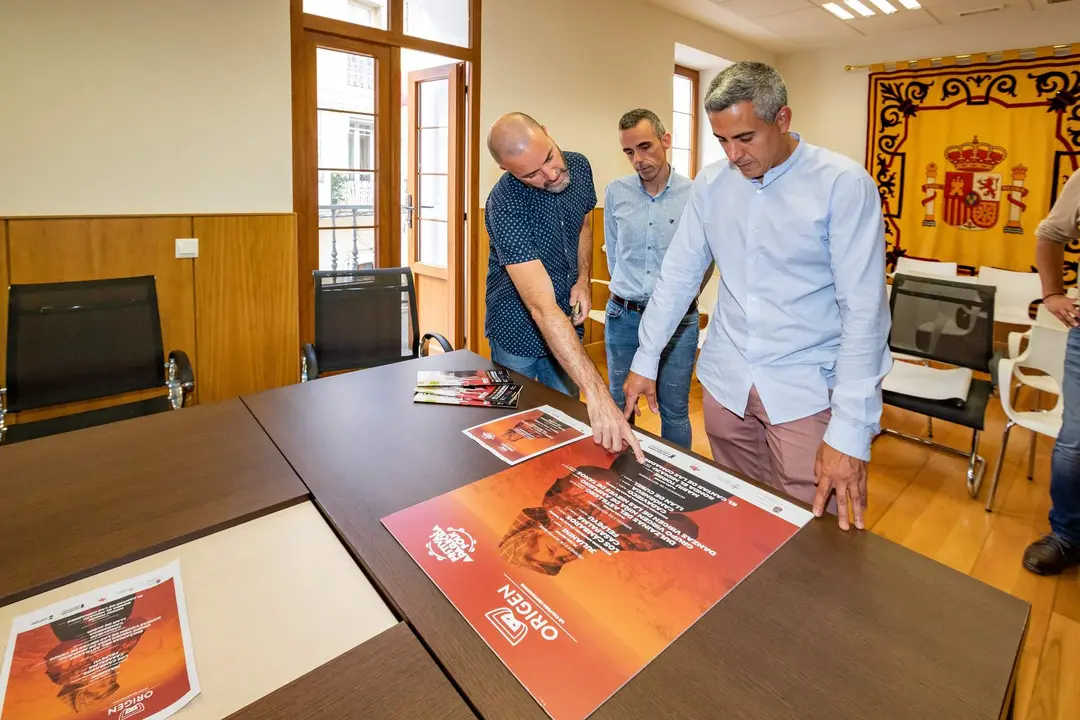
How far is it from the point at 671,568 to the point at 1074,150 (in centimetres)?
580

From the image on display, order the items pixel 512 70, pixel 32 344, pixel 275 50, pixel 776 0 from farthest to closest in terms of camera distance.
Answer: pixel 776 0 < pixel 512 70 < pixel 275 50 < pixel 32 344

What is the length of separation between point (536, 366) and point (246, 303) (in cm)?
203

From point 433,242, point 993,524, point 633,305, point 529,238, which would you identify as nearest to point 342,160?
point 433,242

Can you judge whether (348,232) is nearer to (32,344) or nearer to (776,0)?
(32,344)

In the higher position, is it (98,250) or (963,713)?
(98,250)

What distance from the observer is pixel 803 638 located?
2.51ft

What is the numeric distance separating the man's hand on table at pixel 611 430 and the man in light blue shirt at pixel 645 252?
46.0 inches

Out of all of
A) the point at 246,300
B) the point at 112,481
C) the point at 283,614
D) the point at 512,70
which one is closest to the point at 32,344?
the point at 246,300

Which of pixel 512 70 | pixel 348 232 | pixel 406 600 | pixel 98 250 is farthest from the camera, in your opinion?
pixel 512 70

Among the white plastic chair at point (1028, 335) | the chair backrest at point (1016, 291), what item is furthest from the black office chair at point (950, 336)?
the chair backrest at point (1016, 291)

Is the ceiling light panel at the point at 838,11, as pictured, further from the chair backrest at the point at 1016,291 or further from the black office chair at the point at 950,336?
the black office chair at the point at 950,336

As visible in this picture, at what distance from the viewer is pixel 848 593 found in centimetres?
84

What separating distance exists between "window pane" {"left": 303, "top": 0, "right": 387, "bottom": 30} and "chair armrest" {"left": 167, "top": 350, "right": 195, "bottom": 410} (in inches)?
80.3

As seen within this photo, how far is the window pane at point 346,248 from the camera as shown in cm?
371
